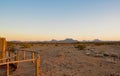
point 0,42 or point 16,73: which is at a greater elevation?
point 0,42

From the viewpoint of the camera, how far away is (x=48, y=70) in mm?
16062

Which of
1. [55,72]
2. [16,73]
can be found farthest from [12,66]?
[55,72]

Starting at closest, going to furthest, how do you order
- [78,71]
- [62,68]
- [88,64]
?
[78,71] < [62,68] < [88,64]

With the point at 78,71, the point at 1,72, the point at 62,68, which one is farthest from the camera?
the point at 62,68

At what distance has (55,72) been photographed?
15359 millimetres

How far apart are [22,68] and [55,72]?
3.36m

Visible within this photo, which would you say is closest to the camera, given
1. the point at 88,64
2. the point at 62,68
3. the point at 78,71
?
the point at 78,71

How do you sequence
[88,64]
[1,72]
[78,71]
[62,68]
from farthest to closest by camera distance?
[88,64] → [62,68] → [78,71] → [1,72]

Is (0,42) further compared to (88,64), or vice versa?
(88,64)

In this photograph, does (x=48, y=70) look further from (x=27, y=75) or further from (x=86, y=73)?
(x=86, y=73)

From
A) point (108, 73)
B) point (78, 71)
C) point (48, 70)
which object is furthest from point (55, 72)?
point (108, 73)

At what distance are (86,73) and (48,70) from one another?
10.4 feet

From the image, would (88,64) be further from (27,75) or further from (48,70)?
(27,75)

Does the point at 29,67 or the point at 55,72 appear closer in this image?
the point at 55,72
